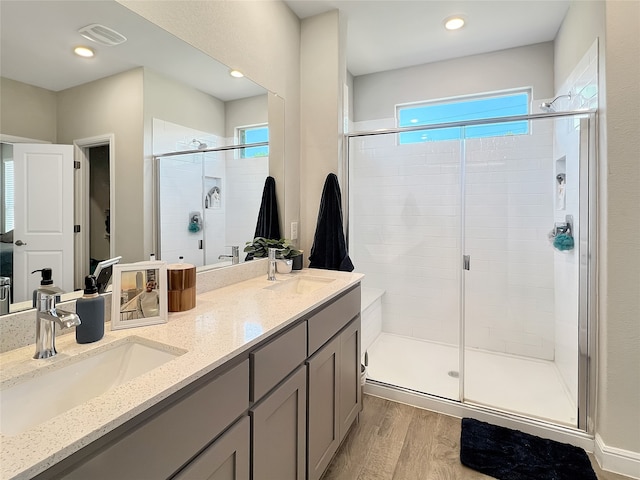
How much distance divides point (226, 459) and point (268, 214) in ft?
4.85

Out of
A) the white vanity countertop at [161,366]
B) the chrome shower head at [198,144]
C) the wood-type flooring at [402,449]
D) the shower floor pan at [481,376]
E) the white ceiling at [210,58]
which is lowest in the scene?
the wood-type flooring at [402,449]

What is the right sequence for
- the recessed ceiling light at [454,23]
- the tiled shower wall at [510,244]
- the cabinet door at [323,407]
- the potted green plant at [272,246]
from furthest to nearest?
the tiled shower wall at [510,244], the recessed ceiling light at [454,23], the potted green plant at [272,246], the cabinet door at [323,407]

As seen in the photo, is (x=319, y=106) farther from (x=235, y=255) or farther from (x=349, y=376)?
(x=349, y=376)

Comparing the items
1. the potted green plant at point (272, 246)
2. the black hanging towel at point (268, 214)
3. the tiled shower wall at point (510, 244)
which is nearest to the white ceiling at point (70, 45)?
the black hanging towel at point (268, 214)

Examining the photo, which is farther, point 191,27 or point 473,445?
point 473,445

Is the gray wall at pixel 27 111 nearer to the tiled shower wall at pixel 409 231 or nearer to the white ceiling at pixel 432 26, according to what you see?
the white ceiling at pixel 432 26

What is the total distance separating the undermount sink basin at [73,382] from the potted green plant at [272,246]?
3.46ft

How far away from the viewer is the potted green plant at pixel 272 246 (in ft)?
6.72

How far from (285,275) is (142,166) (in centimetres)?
104

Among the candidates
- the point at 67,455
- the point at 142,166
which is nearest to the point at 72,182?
the point at 142,166

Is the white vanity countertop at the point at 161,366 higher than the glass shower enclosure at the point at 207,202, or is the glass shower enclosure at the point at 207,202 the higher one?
the glass shower enclosure at the point at 207,202

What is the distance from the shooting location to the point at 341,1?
224 cm

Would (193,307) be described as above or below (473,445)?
above

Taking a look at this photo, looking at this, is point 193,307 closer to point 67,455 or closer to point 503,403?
point 67,455
